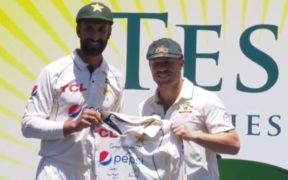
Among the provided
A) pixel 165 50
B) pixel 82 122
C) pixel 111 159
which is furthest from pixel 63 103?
pixel 165 50

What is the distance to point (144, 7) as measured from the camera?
3219 millimetres

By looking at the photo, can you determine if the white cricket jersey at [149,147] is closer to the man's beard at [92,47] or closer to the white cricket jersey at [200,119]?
the white cricket jersey at [200,119]

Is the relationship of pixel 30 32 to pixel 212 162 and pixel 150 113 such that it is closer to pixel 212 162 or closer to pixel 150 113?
pixel 150 113

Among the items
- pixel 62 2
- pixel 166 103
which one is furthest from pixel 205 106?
pixel 62 2

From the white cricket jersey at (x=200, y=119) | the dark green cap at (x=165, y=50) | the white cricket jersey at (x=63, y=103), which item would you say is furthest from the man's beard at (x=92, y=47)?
the white cricket jersey at (x=200, y=119)

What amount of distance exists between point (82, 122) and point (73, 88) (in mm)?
177

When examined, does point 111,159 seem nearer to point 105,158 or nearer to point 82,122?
point 105,158

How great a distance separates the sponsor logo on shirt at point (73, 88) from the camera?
2378mm

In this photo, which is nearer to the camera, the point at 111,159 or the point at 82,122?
the point at 82,122

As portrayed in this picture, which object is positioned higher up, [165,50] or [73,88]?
[165,50]

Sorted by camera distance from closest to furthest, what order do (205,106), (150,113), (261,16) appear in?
(205,106) → (150,113) → (261,16)

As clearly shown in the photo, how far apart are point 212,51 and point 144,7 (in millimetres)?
389

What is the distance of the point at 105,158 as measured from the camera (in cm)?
242

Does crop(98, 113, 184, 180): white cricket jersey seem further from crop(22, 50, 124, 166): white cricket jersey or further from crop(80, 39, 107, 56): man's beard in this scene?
crop(80, 39, 107, 56): man's beard
